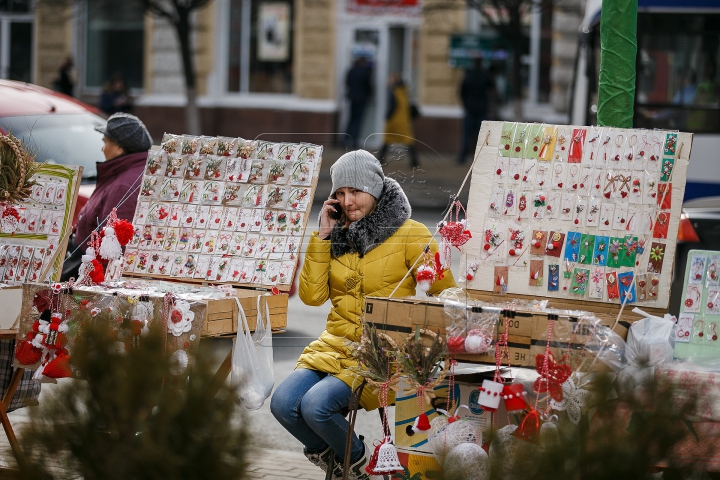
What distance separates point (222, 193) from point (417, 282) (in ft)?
3.51

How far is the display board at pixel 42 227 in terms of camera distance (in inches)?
184

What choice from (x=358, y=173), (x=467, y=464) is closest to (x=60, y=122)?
(x=358, y=173)

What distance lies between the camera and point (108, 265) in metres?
4.64

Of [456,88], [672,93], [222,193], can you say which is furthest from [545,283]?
[456,88]

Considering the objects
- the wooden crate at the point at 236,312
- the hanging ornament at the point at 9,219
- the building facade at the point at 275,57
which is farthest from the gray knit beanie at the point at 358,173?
the building facade at the point at 275,57

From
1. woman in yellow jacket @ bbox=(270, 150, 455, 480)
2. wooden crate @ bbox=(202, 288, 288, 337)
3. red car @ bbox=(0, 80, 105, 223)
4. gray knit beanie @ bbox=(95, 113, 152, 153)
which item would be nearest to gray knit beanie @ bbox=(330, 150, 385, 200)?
woman in yellow jacket @ bbox=(270, 150, 455, 480)

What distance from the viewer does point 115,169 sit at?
5824 millimetres

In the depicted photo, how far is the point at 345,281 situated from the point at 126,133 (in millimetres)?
2105

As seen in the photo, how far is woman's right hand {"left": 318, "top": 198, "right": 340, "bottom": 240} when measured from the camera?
14.4ft

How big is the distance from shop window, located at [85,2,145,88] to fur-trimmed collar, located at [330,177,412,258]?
1902 centimetres

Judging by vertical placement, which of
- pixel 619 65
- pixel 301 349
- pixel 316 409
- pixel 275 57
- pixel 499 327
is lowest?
pixel 301 349

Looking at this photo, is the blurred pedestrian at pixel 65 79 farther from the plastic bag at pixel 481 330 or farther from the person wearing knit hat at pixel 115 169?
the plastic bag at pixel 481 330

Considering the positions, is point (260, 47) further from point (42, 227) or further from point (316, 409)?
point (316, 409)

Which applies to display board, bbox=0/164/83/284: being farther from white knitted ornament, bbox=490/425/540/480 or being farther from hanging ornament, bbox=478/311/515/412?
white knitted ornament, bbox=490/425/540/480
